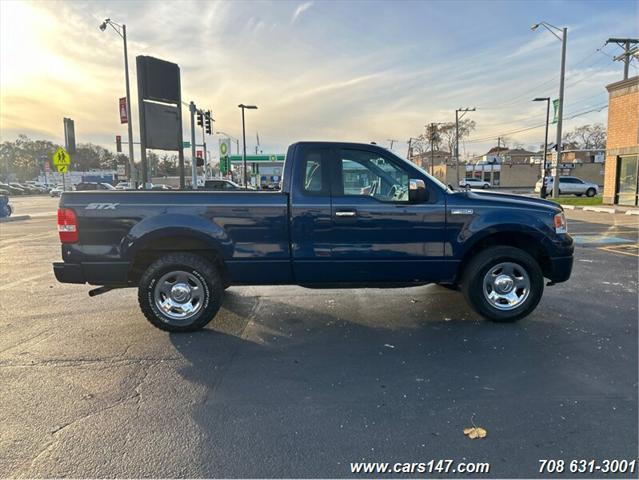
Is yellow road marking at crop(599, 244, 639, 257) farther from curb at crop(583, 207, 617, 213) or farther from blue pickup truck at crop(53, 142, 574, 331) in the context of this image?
curb at crop(583, 207, 617, 213)

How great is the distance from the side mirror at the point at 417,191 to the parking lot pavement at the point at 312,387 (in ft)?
4.82

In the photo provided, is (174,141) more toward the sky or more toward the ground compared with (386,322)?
more toward the sky

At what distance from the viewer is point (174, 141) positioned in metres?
10.8

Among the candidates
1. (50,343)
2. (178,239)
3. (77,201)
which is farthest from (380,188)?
(50,343)

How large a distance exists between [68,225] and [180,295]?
4.51 ft

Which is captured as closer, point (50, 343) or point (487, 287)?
point (50, 343)

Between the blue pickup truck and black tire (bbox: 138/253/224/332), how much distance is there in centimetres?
1

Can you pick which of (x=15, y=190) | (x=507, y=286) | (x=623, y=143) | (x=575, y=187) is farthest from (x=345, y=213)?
(x=15, y=190)

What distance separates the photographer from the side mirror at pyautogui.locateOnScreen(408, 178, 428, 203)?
4422 millimetres

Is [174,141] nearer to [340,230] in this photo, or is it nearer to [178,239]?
[178,239]

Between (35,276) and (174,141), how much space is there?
15.4ft

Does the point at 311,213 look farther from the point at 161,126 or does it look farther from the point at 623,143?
the point at 623,143

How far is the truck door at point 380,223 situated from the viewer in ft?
15.1

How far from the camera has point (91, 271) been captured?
4.54 m
